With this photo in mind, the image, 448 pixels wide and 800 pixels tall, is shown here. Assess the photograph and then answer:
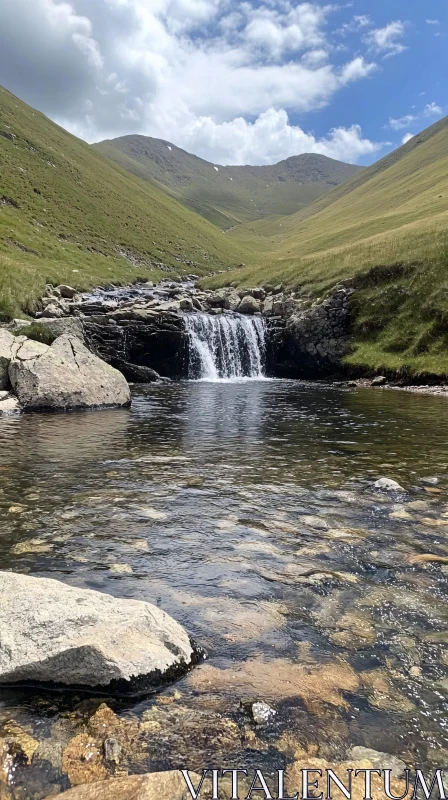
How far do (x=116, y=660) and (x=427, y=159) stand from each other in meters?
228

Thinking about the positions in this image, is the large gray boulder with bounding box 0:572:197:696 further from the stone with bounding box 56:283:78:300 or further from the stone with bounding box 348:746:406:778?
the stone with bounding box 56:283:78:300

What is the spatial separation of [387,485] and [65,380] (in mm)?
16604

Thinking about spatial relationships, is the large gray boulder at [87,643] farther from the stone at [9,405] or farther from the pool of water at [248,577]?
the stone at [9,405]

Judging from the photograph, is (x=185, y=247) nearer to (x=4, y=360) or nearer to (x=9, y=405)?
(x=4, y=360)

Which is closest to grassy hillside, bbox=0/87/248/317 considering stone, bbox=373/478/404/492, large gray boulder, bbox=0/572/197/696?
stone, bbox=373/478/404/492

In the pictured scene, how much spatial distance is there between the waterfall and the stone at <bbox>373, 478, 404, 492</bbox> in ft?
90.0

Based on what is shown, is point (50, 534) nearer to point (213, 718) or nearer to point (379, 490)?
point (213, 718)

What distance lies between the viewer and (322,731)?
15.1 feet

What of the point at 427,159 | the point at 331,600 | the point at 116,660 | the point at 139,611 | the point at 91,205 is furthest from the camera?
the point at 427,159

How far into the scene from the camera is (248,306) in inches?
1842

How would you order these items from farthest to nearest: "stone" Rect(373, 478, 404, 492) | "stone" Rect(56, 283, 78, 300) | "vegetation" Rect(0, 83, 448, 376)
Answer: "stone" Rect(56, 283, 78, 300)
"vegetation" Rect(0, 83, 448, 376)
"stone" Rect(373, 478, 404, 492)

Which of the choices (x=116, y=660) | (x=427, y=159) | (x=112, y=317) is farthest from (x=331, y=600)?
(x=427, y=159)

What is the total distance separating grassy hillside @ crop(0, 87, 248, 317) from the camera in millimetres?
59619

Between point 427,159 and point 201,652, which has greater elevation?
point 427,159
